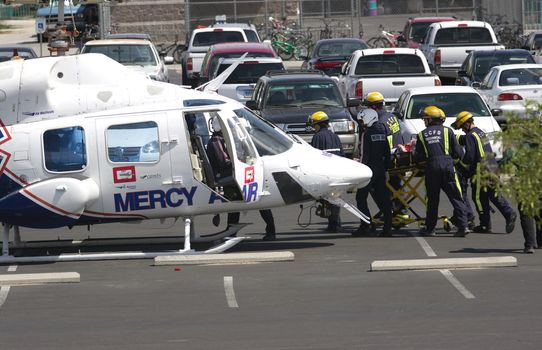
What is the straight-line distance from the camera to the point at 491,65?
30.7 m

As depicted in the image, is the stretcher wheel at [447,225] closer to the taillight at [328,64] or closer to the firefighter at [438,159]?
the firefighter at [438,159]

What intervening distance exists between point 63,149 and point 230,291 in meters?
3.01

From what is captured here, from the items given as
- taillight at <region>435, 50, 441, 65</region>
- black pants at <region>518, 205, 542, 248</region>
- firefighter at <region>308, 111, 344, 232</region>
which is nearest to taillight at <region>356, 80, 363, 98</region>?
taillight at <region>435, 50, 441, 65</region>

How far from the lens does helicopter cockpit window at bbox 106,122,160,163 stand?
14.7 m

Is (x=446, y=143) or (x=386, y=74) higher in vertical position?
(x=386, y=74)

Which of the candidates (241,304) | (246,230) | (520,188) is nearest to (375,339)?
(241,304)

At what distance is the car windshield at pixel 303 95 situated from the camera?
24.5 metres

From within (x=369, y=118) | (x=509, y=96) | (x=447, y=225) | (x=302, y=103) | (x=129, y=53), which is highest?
(x=129, y=53)

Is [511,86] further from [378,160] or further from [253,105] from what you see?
[378,160]

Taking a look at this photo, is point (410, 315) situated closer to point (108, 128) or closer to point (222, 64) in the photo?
point (108, 128)

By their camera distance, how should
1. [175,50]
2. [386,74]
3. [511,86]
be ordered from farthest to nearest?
→ 1. [175,50]
2. [386,74]
3. [511,86]

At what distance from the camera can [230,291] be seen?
13211 millimetres

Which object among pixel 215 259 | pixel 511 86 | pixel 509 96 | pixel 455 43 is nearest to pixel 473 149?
pixel 215 259

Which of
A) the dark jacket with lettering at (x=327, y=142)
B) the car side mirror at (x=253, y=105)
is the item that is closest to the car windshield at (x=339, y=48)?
the car side mirror at (x=253, y=105)
